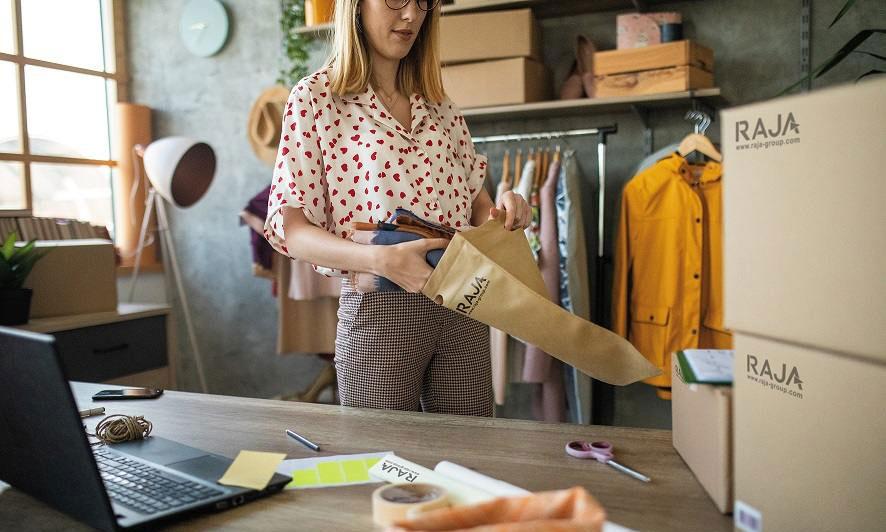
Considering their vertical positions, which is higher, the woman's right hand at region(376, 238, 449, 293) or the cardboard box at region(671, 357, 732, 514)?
the woman's right hand at region(376, 238, 449, 293)

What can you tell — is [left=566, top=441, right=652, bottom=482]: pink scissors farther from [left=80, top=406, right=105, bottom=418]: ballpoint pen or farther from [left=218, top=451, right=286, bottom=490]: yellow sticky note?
[left=80, top=406, right=105, bottom=418]: ballpoint pen

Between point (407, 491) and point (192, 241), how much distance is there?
12.5ft

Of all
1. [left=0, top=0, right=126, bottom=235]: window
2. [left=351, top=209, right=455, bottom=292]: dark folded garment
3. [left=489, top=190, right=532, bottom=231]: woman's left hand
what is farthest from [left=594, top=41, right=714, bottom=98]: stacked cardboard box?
[left=0, top=0, right=126, bottom=235]: window

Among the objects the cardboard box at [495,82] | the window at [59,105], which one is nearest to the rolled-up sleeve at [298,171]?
the cardboard box at [495,82]

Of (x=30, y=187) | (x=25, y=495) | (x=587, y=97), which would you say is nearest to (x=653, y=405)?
(x=587, y=97)

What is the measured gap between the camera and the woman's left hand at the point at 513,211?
4.78ft

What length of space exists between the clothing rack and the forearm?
5.70 feet

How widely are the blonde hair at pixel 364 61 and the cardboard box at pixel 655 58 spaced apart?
4.44 ft

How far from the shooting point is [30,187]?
3.91 metres

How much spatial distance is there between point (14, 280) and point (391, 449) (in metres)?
2.19

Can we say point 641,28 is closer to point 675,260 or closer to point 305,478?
point 675,260

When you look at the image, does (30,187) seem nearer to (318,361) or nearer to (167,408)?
(318,361)

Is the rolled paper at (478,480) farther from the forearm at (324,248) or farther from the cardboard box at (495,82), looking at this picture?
the cardboard box at (495,82)

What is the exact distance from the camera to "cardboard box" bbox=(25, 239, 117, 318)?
9.72ft
